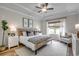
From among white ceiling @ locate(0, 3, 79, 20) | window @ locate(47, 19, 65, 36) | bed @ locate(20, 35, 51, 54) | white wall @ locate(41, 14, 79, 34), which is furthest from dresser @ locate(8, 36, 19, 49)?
white wall @ locate(41, 14, 79, 34)

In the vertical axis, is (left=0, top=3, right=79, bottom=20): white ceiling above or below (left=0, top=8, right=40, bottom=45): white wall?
above

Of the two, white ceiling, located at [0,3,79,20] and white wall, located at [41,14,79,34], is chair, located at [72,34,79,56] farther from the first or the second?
white ceiling, located at [0,3,79,20]

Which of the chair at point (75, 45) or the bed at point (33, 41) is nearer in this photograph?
the chair at point (75, 45)

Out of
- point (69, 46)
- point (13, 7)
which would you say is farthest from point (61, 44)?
point (13, 7)

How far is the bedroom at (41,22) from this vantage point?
1687 millimetres

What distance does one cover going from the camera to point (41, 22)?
6.29 ft

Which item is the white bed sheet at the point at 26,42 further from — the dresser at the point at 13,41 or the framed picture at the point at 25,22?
the framed picture at the point at 25,22

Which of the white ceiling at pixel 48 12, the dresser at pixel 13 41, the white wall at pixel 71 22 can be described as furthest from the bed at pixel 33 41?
the white wall at pixel 71 22

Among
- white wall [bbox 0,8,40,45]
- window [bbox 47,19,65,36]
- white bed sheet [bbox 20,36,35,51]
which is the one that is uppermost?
white wall [bbox 0,8,40,45]

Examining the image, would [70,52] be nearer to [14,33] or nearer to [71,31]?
[71,31]

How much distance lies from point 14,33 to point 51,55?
900 mm

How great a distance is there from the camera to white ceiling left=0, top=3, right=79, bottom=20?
1.66 metres

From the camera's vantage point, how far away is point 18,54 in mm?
1745

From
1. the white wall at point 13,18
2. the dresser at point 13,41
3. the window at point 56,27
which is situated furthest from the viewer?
the window at point 56,27
